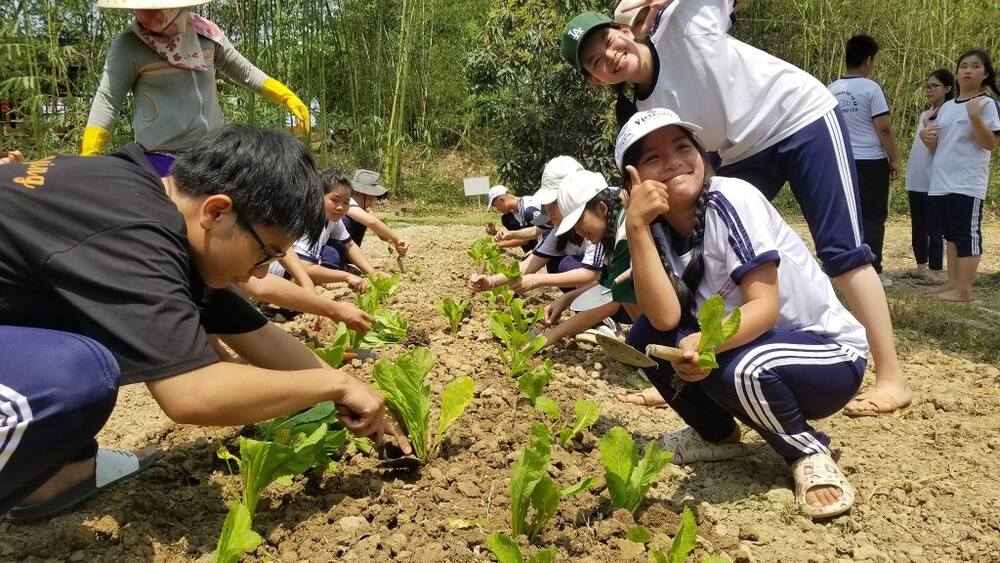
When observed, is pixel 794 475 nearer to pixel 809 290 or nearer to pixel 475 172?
Answer: pixel 809 290

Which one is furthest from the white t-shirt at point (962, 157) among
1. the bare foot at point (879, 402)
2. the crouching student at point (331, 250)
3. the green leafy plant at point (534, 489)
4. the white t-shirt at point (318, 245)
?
the green leafy plant at point (534, 489)

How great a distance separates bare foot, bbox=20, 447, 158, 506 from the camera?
83.4 inches

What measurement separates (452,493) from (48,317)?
44.9 inches

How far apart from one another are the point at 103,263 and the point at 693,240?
5.20 ft

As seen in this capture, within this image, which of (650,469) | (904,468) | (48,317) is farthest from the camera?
(904,468)

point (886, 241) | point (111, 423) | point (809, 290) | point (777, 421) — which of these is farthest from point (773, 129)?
point (886, 241)

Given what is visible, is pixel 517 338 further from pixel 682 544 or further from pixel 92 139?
pixel 92 139

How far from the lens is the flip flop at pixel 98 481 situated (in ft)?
6.85

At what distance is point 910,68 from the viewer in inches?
382

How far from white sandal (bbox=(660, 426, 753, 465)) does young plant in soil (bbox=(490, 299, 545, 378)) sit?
0.75 meters

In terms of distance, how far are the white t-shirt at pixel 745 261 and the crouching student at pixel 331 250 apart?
2544 millimetres

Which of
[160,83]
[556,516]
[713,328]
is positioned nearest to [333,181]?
[160,83]

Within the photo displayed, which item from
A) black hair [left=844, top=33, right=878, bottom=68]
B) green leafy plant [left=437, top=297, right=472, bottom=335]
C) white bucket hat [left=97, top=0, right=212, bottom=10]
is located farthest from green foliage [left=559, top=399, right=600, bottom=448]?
black hair [left=844, top=33, right=878, bottom=68]

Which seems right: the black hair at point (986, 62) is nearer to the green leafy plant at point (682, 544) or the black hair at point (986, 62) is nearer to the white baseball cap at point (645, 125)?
the white baseball cap at point (645, 125)
